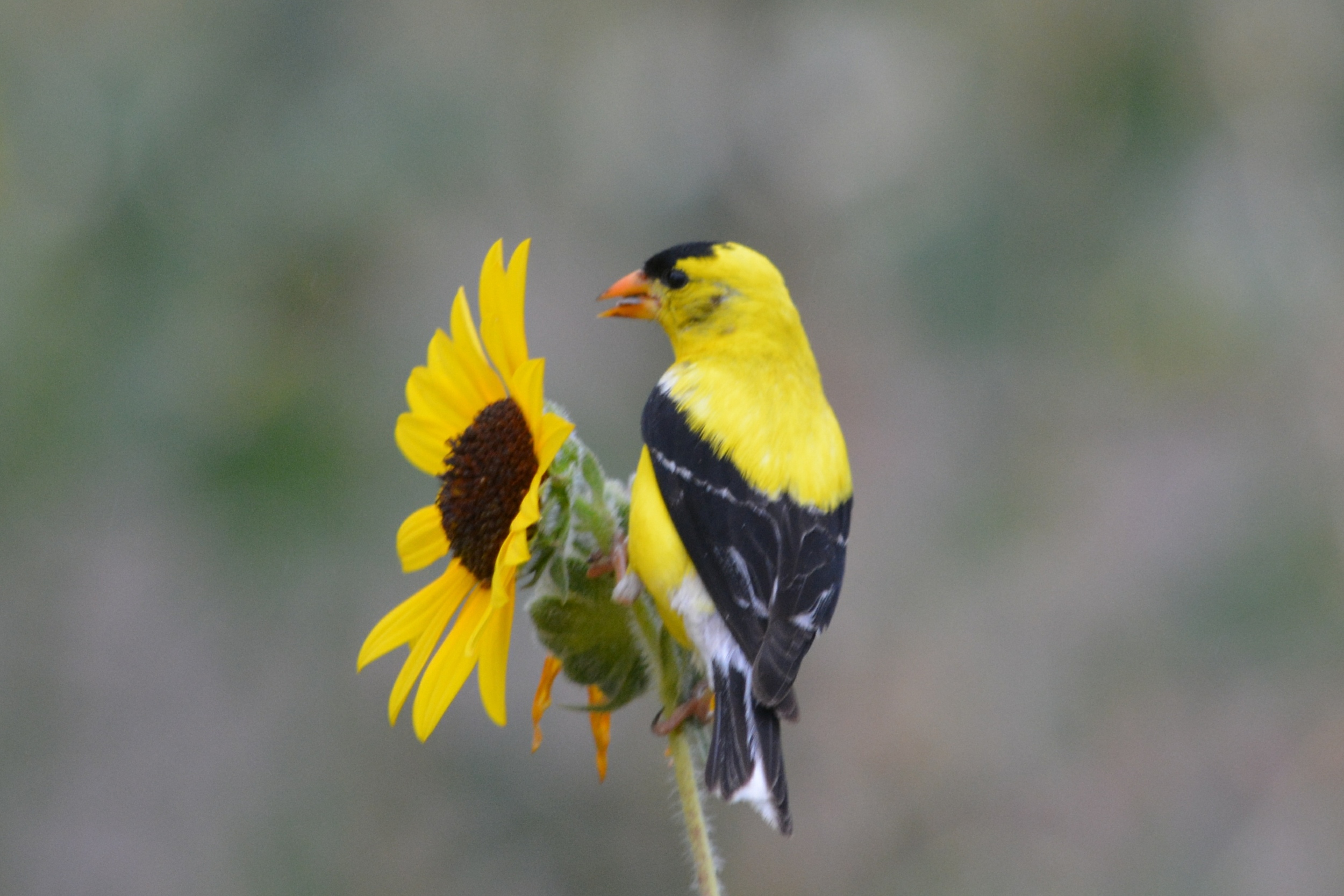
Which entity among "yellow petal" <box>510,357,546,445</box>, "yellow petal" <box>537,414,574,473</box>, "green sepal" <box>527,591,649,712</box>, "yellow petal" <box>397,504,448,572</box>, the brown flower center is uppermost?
"yellow petal" <box>510,357,546,445</box>

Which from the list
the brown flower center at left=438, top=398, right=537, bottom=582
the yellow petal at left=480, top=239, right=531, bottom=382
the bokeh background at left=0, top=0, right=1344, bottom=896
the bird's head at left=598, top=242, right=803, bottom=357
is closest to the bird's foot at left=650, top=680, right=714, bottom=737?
the brown flower center at left=438, top=398, right=537, bottom=582

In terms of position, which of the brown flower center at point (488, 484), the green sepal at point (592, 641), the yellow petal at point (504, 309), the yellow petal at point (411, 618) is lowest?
the green sepal at point (592, 641)

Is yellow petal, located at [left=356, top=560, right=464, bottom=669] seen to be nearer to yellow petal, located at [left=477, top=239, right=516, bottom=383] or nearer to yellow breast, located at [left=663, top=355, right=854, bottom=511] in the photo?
yellow petal, located at [left=477, top=239, right=516, bottom=383]

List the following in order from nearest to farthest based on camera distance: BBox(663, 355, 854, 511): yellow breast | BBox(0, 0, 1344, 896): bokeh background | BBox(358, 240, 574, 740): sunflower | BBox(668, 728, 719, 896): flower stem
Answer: BBox(668, 728, 719, 896): flower stem → BBox(358, 240, 574, 740): sunflower → BBox(663, 355, 854, 511): yellow breast → BBox(0, 0, 1344, 896): bokeh background

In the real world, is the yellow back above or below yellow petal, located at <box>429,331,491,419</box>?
below

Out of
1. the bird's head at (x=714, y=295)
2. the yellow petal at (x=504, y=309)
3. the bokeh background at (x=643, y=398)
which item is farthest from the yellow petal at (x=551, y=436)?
the bokeh background at (x=643, y=398)

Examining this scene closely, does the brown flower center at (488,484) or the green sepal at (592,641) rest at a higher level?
the brown flower center at (488,484)

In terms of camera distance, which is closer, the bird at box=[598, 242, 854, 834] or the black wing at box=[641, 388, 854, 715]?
the bird at box=[598, 242, 854, 834]

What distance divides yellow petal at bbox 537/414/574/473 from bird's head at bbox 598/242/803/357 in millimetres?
845

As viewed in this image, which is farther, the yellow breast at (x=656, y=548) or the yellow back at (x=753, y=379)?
the yellow back at (x=753, y=379)

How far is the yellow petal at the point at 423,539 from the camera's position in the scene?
66.0 inches

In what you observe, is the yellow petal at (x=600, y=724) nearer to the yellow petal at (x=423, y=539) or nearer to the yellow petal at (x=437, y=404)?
the yellow petal at (x=423, y=539)

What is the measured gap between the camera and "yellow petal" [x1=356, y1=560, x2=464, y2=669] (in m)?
1.60

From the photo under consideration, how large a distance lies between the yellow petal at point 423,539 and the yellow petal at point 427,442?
6 cm
